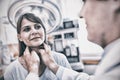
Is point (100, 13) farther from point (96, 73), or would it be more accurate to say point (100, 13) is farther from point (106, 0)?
point (96, 73)

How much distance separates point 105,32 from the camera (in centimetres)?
140

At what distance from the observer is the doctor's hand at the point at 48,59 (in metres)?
1.50

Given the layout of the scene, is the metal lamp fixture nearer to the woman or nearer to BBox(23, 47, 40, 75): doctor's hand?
the woman

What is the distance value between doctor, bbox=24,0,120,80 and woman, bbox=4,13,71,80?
17cm

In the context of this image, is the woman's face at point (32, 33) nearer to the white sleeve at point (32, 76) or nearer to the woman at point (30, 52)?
the woman at point (30, 52)

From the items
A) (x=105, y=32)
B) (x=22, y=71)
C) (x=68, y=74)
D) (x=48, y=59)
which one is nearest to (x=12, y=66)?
(x=22, y=71)

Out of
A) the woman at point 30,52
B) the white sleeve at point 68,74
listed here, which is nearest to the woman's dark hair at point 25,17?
the woman at point 30,52

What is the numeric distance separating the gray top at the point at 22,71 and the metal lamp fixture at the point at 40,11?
0.17 m

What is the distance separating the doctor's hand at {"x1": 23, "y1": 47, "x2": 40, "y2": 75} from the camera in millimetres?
1526

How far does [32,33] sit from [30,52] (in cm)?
11

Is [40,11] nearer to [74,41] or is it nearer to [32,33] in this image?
[32,33]

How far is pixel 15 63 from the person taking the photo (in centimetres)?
156

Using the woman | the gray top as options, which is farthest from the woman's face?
the gray top

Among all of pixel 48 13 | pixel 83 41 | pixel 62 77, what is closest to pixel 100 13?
pixel 83 41
